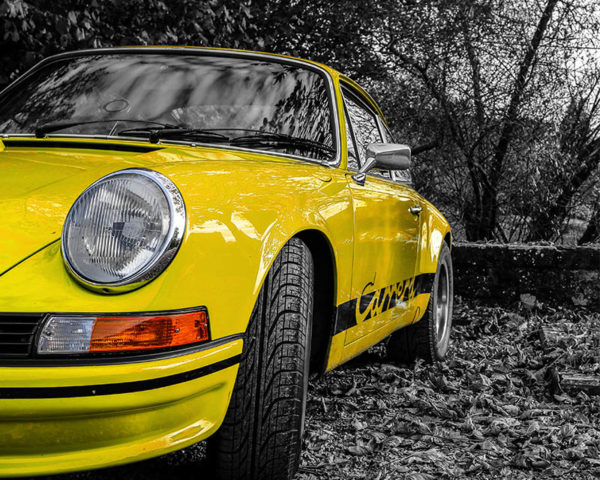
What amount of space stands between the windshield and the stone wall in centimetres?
325

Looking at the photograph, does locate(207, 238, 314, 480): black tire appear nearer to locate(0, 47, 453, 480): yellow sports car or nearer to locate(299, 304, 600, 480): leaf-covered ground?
locate(0, 47, 453, 480): yellow sports car

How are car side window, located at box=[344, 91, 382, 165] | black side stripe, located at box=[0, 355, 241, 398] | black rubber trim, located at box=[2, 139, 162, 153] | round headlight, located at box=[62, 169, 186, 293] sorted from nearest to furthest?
black side stripe, located at box=[0, 355, 241, 398]
round headlight, located at box=[62, 169, 186, 293]
black rubber trim, located at box=[2, 139, 162, 153]
car side window, located at box=[344, 91, 382, 165]

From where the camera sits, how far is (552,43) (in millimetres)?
7988

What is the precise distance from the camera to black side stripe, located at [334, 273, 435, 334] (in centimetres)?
248

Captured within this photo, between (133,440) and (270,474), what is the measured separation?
0.54 meters

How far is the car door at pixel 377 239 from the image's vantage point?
2.67m

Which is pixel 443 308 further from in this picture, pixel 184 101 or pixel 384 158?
pixel 184 101

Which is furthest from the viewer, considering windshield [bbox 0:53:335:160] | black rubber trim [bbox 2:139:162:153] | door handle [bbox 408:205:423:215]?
door handle [bbox 408:205:423:215]

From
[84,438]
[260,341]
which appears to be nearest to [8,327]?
[84,438]

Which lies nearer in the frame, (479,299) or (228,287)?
(228,287)

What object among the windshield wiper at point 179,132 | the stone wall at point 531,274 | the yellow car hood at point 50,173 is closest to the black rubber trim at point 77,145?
the yellow car hood at point 50,173

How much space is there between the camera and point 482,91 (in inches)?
322

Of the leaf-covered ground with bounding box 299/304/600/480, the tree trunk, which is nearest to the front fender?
the leaf-covered ground with bounding box 299/304/600/480

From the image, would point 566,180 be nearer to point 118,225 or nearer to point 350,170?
point 350,170
